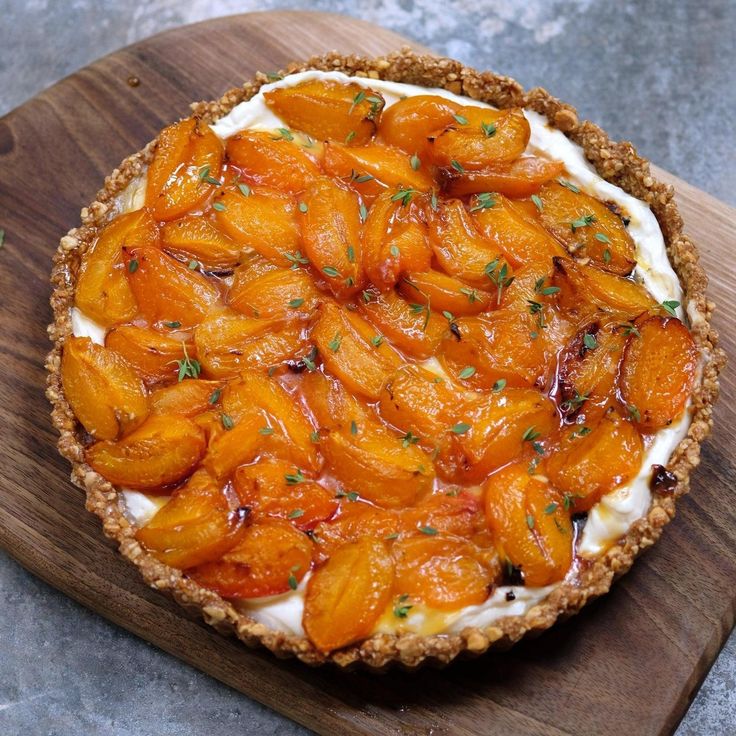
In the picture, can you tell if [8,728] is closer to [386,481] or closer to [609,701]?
[386,481]

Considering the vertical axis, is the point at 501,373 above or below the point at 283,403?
above

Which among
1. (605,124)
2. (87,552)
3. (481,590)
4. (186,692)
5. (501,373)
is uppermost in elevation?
(605,124)

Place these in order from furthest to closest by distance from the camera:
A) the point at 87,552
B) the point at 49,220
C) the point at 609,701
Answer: the point at 49,220, the point at 87,552, the point at 609,701

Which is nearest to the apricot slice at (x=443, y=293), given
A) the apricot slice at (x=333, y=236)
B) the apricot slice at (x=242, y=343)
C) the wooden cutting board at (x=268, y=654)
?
the apricot slice at (x=333, y=236)

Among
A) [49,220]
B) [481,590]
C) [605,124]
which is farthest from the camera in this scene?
[605,124]

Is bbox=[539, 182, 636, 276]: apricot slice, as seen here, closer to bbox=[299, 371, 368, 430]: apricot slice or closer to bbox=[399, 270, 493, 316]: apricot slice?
bbox=[399, 270, 493, 316]: apricot slice

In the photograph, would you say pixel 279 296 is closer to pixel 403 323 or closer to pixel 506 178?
pixel 403 323

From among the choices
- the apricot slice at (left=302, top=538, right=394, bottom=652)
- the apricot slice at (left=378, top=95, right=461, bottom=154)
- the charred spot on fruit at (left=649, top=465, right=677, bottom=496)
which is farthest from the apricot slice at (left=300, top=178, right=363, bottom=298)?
the charred spot on fruit at (left=649, top=465, right=677, bottom=496)

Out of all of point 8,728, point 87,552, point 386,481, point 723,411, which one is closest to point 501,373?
point 386,481

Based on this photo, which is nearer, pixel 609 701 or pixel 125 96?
pixel 609 701
